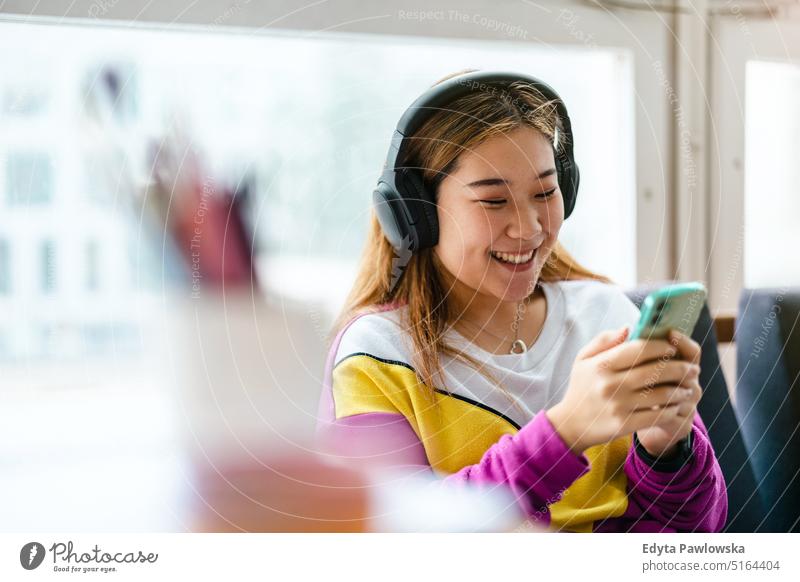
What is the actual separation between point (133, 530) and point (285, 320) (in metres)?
0.27

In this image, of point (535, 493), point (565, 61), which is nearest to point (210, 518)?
point (535, 493)

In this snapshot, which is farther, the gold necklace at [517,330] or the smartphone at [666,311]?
the gold necklace at [517,330]

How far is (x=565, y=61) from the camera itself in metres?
0.78

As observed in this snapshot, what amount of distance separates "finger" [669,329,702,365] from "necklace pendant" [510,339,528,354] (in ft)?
0.46

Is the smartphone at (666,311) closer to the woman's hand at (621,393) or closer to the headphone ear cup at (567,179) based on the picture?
the woman's hand at (621,393)

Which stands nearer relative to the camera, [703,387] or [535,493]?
[535,493]

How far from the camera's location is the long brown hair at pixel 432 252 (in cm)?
71

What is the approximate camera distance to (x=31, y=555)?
0.77 m

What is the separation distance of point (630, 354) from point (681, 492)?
160 mm

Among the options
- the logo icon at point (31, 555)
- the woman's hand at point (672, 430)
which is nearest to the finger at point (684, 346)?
the woman's hand at point (672, 430)

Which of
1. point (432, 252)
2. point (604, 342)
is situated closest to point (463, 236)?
point (432, 252)

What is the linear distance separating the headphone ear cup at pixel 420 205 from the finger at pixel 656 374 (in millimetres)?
215

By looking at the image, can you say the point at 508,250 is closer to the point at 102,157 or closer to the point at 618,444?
the point at 618,444

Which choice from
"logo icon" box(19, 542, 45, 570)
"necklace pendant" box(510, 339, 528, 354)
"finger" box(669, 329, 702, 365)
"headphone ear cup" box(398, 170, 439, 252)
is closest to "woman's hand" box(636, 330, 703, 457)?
"finger" box(669, 329, 702, 365)
